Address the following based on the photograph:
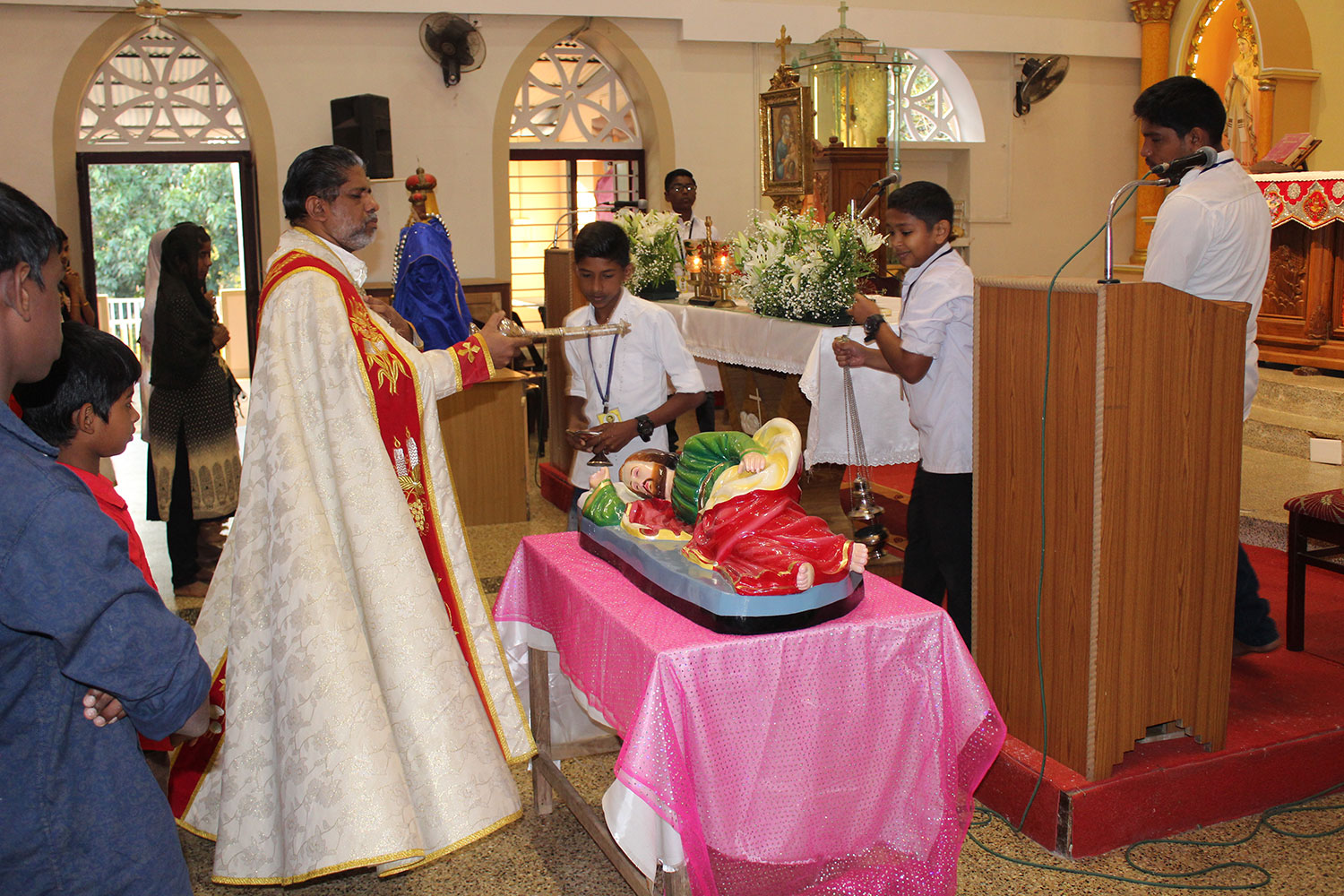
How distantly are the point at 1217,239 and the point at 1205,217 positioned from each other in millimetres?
78

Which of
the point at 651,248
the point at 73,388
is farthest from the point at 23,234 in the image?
the point at 651,248

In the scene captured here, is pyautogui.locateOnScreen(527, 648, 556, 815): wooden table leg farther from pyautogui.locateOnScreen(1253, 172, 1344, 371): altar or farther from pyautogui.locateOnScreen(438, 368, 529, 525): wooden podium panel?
pyautogui.locateOnScreen(1253, 172, 1344, 371): altar

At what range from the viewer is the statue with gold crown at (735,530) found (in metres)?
2.14

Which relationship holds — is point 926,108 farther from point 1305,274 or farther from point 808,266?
point 808,266

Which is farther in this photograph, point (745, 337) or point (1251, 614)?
point (745, 337)

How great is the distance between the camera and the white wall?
9328mm

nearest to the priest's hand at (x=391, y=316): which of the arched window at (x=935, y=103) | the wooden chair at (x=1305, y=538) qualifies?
the wooden chair at (x=1305, y=538)

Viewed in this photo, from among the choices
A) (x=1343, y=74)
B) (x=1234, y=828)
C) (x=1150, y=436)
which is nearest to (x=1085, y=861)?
(x=1234, y=828)

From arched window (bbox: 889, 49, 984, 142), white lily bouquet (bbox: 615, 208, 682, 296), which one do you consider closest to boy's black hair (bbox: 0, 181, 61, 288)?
white lily bouquet (bbox: 615, 208, 682, 296)

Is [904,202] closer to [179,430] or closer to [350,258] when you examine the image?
[350,258]

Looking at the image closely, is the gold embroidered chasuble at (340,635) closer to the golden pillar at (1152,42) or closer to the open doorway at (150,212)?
the open doorway at (150,212)

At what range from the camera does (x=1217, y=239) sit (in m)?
3.27

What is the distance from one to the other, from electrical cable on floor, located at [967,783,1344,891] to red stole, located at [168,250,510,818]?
1.31 meters

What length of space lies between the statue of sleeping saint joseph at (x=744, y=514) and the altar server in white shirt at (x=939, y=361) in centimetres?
117
